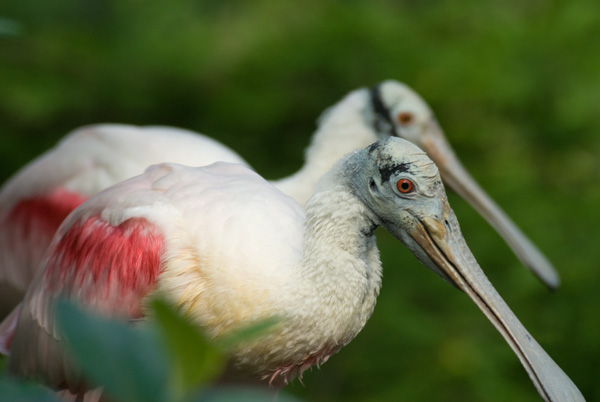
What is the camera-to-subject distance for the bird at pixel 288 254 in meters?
2.60

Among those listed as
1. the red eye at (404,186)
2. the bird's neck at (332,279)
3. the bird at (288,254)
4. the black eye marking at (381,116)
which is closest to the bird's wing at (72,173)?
the black eye marking at (381,116)

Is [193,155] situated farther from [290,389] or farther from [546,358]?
[290,389]

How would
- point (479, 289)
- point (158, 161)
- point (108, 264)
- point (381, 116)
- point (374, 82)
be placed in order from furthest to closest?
point (374, 82) → point (381, 116) → point (158, 161) → point (108, 264) → point (479, 289)

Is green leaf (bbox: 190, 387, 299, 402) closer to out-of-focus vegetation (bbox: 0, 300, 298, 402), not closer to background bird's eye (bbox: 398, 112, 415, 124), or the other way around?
out-of-focus vegetation (bbox: 0, 300, 298, 402)

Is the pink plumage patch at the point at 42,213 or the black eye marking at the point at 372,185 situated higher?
the black eye marking at the point at 372,185

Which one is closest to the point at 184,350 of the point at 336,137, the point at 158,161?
the point at 158,161

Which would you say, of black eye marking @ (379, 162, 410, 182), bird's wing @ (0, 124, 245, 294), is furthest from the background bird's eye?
black eye marking @ (379, 162, 410, 182)

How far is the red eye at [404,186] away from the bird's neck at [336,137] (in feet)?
5.06

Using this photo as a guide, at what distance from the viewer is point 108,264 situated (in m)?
2.97

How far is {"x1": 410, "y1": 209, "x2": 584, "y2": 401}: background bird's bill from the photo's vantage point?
8.72ft

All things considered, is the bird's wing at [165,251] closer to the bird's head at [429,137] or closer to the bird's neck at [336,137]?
the bird's neck at [336,137]

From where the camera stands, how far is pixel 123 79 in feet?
26.5

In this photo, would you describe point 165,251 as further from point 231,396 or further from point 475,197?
point 475,197

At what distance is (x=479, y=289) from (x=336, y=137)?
1.86m
